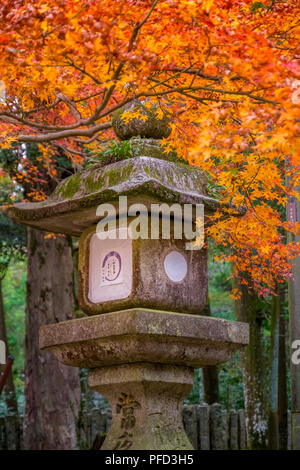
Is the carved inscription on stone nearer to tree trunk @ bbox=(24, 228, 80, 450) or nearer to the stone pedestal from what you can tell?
the stone pedestal

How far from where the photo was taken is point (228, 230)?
676cm

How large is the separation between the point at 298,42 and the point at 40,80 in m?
2.59

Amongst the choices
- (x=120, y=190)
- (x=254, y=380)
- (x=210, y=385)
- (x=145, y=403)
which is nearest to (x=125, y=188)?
(x=120, y=190)

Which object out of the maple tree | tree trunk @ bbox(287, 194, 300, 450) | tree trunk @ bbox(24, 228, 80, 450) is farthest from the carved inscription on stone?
tree trunk @ bbox(24, 228, 80, 450)

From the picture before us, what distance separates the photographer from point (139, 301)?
20.1 feet

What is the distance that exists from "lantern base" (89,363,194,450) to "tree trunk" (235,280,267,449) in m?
6.02

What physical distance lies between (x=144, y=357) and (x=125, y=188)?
62.2 inches

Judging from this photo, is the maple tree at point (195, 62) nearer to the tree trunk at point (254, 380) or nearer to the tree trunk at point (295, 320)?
the tree trunk at point (295, 320)

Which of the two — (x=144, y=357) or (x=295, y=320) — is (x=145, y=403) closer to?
(x=144, y=357)

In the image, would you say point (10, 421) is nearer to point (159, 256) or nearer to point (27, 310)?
point (27, 310)

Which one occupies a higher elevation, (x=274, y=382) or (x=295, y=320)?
(x=295, y=320)

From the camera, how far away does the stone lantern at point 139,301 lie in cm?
591

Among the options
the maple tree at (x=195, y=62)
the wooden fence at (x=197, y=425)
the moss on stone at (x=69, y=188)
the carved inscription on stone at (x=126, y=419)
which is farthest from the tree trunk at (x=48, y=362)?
the maple tree at (x=195, y=62)

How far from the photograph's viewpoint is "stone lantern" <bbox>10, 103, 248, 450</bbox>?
591 cm
